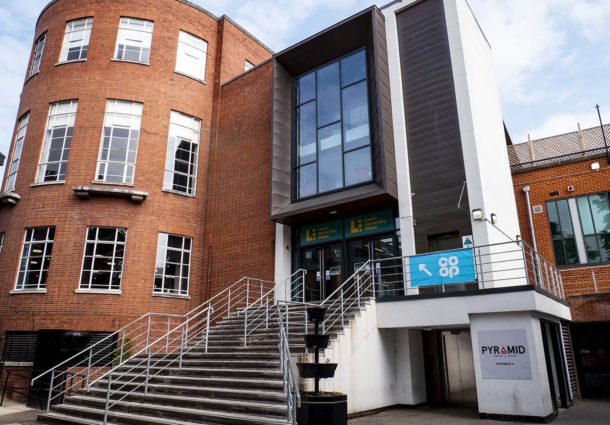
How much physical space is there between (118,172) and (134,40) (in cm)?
552

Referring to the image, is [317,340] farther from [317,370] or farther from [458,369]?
[458,369]

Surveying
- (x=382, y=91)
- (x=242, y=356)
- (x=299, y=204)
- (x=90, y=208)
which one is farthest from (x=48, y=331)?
(x=382, y=91)

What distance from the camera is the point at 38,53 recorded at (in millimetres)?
18781

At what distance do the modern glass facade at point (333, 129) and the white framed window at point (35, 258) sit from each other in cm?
851

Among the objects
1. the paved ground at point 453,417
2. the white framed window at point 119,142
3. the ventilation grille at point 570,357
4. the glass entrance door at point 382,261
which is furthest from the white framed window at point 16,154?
the ventilation grille at point 570,357

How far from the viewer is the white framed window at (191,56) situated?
18.4 metres

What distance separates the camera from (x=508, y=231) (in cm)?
1374

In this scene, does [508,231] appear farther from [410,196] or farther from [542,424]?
[542,424]

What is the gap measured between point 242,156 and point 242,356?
9.36 meters

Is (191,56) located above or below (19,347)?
above

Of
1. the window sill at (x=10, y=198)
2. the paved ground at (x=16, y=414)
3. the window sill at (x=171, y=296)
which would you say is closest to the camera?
the paved ground at (x=16, y=414)

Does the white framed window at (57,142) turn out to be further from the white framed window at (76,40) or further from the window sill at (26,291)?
the window sill at (26,291)

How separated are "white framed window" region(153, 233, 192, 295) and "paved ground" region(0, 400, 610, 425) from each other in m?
5.44

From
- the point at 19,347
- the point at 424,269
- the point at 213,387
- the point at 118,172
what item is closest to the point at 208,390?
A: the point at 213,387
